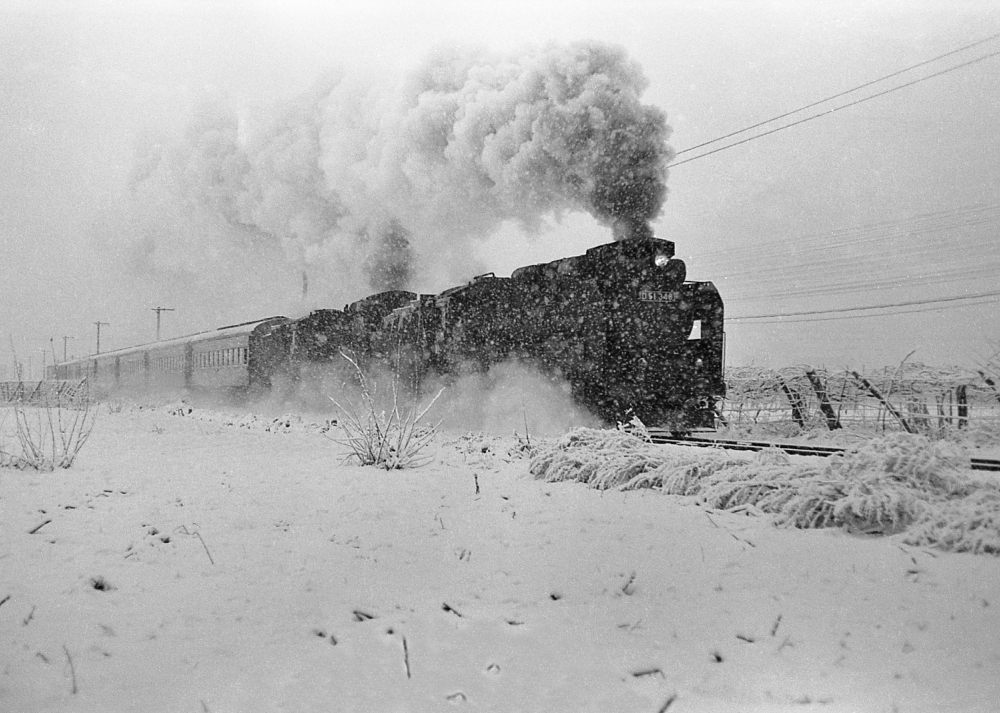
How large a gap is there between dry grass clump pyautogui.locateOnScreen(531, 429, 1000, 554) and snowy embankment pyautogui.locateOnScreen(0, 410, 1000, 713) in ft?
0.34

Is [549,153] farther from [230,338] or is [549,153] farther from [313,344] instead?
[230,338]

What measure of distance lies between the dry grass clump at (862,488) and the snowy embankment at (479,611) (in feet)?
0.34

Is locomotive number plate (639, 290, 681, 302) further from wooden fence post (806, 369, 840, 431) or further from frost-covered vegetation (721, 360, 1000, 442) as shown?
wooden fence post (806, 369, 840, 431)

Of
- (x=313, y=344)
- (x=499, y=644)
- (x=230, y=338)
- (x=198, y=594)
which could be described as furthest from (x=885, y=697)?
(x=230, y=338)

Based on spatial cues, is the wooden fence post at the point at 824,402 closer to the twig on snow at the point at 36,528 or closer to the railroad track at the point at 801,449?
the railroad track at the point at 801,449

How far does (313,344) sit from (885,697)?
11830 millimetres

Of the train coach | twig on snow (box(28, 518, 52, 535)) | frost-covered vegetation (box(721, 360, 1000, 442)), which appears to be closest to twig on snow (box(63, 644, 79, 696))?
twig on snow (box(28, 518, 52, 535))

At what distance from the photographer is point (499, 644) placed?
243 centimetres

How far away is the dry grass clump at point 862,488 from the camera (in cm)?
288

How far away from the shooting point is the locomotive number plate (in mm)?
7623

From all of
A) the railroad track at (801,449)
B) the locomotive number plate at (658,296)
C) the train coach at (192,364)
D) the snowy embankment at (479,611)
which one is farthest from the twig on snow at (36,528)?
the train coach at (192,364)

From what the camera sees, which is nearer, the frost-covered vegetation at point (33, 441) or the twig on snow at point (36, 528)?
the twig on snow at point (36, 528)

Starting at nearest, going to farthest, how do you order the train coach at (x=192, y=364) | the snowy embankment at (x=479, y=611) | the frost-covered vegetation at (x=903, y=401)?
the snowy embankment at (x=479, y=611) → the frost-covered vegetation at (x=903, y=401) → the train coach at (x=192, y=364)

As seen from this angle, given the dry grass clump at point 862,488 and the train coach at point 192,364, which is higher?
the train coach at point 192,364
